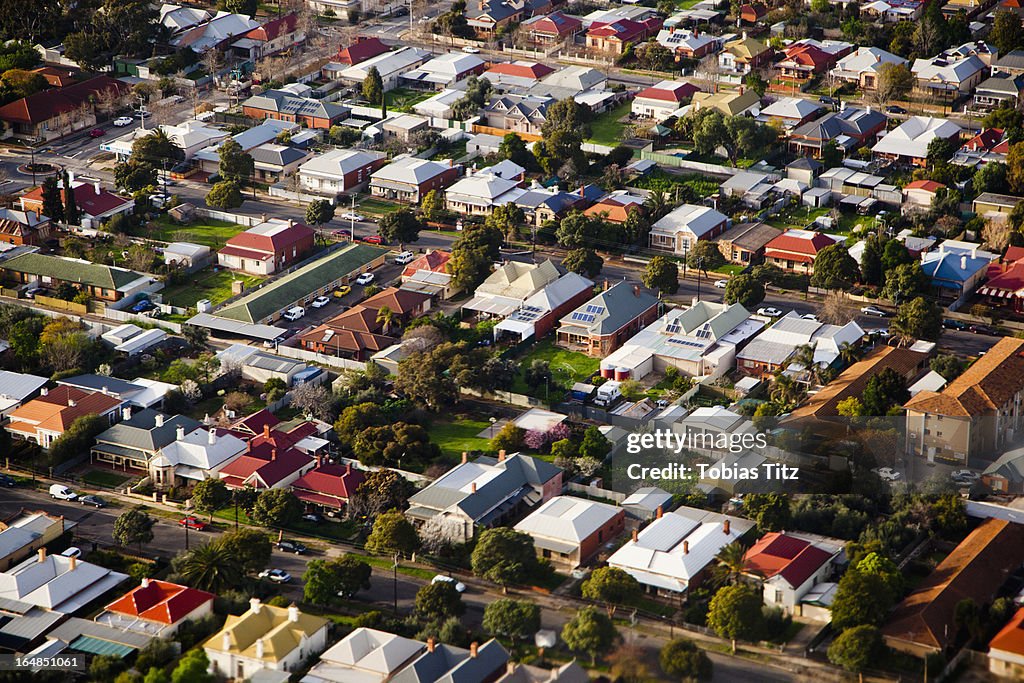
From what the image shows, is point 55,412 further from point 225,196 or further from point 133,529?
point 225,196

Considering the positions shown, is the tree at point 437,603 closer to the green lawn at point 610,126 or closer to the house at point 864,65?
the green lawn at point 610,126

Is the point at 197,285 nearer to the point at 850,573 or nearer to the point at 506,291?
the point at 506,291

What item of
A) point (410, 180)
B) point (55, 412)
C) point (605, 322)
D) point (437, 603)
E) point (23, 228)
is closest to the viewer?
point (437, 603)

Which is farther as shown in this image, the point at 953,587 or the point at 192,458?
the point at 192,458

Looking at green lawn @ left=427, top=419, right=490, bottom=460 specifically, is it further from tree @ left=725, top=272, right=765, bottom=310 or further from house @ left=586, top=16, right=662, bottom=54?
house @ left=586, top=16, right=662, bottom=54

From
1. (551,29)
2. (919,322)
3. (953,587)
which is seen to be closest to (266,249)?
(919,322)

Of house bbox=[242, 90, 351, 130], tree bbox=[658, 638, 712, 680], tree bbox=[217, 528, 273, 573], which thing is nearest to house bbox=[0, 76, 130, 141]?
house bbox=[242, 90, 351, 130]

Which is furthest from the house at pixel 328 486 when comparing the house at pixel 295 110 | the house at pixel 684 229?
the house at pixel 295 110

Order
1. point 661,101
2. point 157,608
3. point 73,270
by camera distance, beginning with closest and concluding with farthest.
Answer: point 157,608 → point 73,270 → point 661,101
